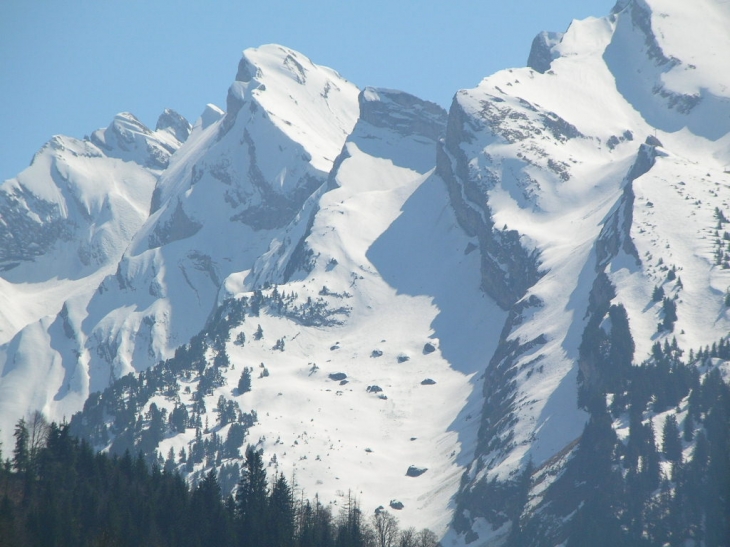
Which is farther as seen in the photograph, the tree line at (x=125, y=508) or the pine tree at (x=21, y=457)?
the pine tree at (x=21, y=457)

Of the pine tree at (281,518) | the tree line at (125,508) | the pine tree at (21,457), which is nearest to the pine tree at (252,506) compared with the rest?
the tree line at (125,508)

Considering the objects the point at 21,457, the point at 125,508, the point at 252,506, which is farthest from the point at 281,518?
the point at 21,457

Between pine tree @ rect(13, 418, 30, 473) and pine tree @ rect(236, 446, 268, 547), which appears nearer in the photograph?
pine tree @ rect(236, 446, 268, 547)

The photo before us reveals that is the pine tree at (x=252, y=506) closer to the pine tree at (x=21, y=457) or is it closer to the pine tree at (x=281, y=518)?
the pine tree at (x=281, y=518)

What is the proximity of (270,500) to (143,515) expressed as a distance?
24159mm

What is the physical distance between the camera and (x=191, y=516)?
166000mm

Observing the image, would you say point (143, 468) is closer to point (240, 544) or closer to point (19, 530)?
point (240, 544)

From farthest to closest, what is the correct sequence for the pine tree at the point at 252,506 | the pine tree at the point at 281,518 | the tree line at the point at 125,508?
the pine tree at the point at 281,518
the pine tree at the point at 252,506
the tree line at the point at 125,508

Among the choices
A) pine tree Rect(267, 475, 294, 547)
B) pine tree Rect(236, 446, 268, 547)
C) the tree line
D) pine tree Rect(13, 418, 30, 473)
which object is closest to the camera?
the tree line

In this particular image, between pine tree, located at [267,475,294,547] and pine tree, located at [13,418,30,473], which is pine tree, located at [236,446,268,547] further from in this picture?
pine tree, located at [13,418,30,473]

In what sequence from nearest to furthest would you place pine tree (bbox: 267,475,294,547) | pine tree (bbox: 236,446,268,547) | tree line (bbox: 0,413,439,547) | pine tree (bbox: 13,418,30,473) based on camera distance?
tree line (bbox: 0,413,439,547) < pine tree (bbox: 236,446,268,547) < pine tree (bbox: 267,475,294,547) < pine tree (bbox: 13,418,30,473)

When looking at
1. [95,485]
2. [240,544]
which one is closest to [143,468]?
[95,485]

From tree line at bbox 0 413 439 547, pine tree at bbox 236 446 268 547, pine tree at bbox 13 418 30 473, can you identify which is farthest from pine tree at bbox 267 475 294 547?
pine tree at bbox 13 418 30 473

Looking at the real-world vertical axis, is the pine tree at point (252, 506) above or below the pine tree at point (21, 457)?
below
